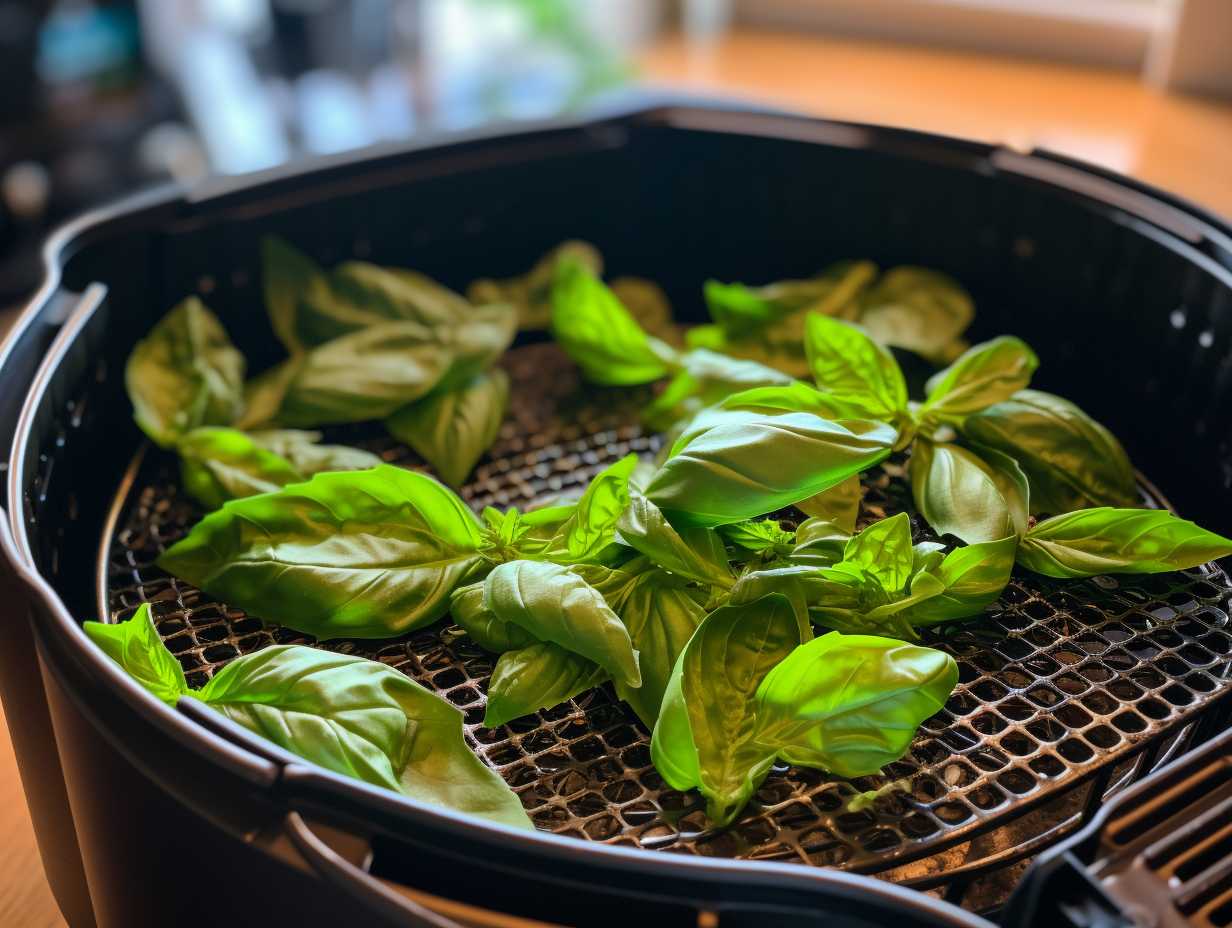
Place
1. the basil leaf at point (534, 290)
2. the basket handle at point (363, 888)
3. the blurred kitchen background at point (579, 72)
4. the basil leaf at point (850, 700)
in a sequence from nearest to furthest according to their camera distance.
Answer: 1. the basket handle at point (363, 888)
2. the basil leaf at point (850, 700)
3. the basil leaf at point (534, 290)
4. the blurred kitchen background at point (579, 72)

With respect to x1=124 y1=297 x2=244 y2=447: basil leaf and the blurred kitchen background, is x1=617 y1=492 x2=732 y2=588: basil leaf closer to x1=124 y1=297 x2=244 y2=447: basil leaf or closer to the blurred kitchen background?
x1=124 y1=297 x2=244 y2=447: basil leaf

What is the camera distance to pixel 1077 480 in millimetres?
585

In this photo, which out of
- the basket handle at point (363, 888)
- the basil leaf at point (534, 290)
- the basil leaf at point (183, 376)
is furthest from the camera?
the basil leaf at point (534, 290)

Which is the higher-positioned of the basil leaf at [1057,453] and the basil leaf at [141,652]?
the basil leaf at [1057,453]

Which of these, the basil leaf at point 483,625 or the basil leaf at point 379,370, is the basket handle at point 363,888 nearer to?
the basil leaf at point 483,625

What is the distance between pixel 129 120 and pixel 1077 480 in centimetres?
100

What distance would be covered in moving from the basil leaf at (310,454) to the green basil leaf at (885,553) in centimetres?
26

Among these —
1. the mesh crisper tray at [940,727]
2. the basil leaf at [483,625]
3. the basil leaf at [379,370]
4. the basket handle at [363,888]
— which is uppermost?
the basket handle at [363,888]

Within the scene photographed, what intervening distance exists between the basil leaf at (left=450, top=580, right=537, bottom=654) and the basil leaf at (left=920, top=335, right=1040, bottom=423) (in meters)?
0.22

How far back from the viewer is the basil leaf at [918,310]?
70cm

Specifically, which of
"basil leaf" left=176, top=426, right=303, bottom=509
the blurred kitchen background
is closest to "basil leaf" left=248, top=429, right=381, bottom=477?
"basil leaf" left=176, top=426, right=303, bottom=509

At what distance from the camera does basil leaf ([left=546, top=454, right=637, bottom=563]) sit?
1.67ft

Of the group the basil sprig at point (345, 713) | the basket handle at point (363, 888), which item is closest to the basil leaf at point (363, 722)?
the basil sprig at point (345, 713)

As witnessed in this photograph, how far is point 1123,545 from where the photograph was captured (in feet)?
1.72
